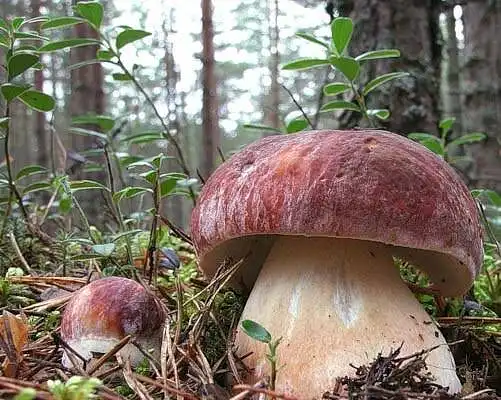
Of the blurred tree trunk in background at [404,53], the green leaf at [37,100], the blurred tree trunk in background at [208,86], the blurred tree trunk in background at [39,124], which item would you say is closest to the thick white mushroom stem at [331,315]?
the green leaf at [37,100]

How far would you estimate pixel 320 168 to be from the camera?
1532mm

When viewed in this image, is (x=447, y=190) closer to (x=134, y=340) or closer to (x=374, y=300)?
(x=374, y=300)

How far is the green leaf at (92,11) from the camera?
2453 millimetres

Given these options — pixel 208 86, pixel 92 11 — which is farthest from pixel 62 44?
pixel 208 86

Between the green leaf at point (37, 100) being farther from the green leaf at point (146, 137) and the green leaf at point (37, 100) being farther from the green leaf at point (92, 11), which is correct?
the green leaf at point (146, 137)

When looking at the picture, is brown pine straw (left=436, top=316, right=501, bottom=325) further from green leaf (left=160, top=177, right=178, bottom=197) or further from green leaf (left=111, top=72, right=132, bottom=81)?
green leaf (left=111, top=72, right=132, bottom=81)

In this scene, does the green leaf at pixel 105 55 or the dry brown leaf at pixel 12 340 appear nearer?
the dry brown leaf at pixel 12 340

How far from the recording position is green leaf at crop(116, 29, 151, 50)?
2578mm

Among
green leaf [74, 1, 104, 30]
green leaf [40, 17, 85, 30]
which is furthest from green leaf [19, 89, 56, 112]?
green leaf [74, 1, 104, 30]

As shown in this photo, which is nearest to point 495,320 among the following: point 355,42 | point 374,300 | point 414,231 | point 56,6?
point 374,300

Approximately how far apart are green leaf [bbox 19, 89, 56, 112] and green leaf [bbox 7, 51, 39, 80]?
0.09m

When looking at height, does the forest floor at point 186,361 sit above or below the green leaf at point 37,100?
below

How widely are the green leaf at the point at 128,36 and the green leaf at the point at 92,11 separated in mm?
115

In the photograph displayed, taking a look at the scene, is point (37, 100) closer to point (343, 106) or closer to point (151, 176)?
point (151, 176)
